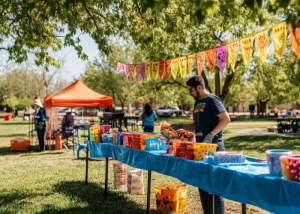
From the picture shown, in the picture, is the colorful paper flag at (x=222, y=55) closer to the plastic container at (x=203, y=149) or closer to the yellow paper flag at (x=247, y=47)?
the yellow paper flag at (x=247, y=47)

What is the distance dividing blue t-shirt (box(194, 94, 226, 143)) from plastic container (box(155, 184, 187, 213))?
1.38 metres

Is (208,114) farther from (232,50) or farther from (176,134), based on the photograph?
(232,50)

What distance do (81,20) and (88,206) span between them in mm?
6004

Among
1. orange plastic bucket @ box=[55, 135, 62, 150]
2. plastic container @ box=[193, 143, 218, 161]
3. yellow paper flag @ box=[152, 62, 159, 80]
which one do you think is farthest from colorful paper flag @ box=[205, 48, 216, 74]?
orange plastic bucket @ box=[55, 135, 62, 150]

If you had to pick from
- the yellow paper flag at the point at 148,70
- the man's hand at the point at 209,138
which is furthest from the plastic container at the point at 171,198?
the yellow paper flag at the point at 148,70

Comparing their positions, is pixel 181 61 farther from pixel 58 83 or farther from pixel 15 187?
pixel 58 83

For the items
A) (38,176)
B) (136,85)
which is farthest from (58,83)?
(38,176)

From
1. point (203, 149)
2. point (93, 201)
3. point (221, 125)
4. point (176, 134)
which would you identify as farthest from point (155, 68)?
point (203, 149)

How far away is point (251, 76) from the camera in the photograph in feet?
78.6

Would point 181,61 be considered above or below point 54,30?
below

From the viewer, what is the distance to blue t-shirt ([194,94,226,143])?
473 cm

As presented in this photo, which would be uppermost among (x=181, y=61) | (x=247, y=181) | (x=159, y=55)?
(x=159, y=55)

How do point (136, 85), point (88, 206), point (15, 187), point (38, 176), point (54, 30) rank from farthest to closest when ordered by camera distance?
point (136, 85) → point (54, 30) → point (38, 176) → point (15, 187) → point (88, 206)

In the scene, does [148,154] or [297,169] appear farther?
[148,154]
